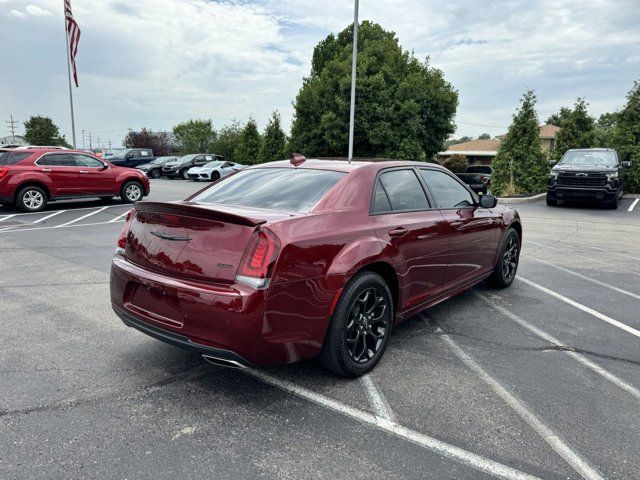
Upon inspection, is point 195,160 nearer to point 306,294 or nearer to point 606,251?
point 606,251

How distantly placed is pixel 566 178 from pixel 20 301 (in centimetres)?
1581

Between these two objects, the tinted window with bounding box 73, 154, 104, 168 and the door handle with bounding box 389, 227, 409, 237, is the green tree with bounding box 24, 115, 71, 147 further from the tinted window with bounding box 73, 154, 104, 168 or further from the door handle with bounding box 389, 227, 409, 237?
the door handle with bounding box 389, 227, 409, 237

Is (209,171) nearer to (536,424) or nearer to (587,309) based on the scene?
(587,309)

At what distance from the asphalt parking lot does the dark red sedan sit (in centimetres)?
36

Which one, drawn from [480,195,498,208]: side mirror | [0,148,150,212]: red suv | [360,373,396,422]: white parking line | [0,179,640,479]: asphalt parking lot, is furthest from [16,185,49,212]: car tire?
[360,373,396,422]: white parking line

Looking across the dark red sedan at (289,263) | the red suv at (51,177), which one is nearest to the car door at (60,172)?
the red suv at (51,177)

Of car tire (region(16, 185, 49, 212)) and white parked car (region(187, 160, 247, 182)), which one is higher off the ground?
white parked car (region(187, 160, 247, 182))

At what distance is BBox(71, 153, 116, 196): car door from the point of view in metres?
13.6

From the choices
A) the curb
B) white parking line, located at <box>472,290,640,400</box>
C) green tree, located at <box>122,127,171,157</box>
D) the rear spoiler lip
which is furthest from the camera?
green tree, located at <box>122,127,171,157</box>

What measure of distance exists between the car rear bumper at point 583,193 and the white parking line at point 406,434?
15189 mm

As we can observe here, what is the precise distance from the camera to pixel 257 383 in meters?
3.39

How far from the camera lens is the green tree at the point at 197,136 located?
72.1 meters

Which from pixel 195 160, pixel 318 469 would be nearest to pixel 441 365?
pixel 318 469

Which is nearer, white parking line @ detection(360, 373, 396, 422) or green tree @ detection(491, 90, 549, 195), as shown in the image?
white parking line @ detection(360, 373, 396, 422)
